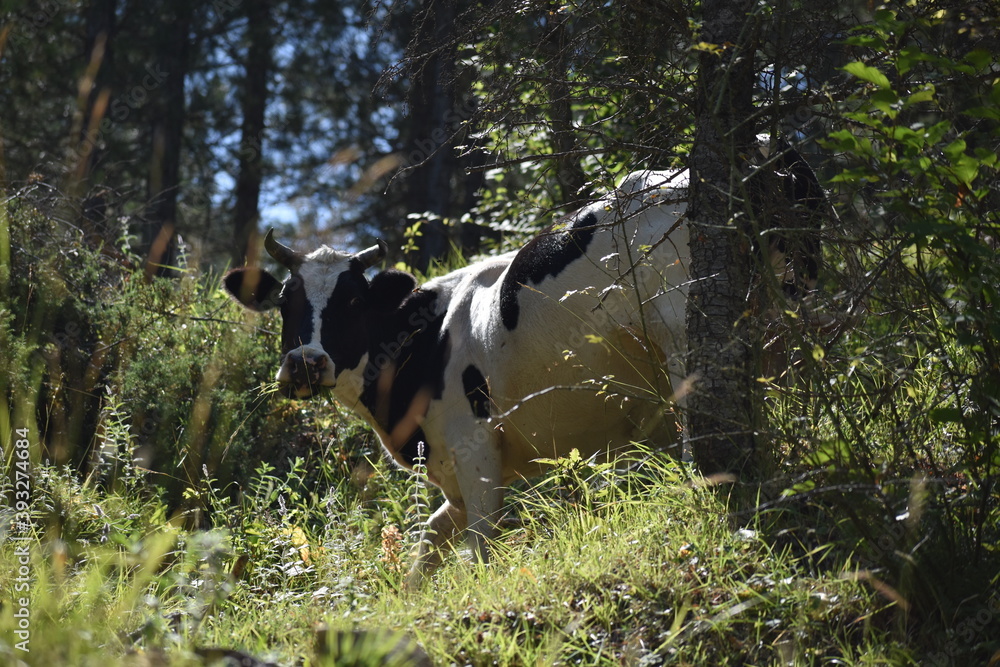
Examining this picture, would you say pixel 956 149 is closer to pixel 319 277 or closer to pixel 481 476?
pixel 481 476

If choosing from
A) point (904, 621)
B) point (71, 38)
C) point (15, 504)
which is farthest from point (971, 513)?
point (71, 38)

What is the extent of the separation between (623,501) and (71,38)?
15.8 metres

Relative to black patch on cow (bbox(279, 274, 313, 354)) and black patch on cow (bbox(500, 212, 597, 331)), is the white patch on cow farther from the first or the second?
black patch on cow (bbox(500, 212, 597, 331))

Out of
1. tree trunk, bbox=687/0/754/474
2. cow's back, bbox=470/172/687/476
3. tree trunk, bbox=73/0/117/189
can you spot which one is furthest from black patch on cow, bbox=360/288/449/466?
tree trunk, bbox=73/0/117/189

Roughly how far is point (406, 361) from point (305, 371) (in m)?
0.72

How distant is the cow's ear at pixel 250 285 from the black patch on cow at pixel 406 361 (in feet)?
2.81

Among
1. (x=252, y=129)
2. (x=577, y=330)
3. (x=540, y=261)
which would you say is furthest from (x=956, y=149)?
(x=252, y=129)

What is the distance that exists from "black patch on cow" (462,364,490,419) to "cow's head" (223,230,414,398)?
0.79 m

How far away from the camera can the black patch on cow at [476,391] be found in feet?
18.0

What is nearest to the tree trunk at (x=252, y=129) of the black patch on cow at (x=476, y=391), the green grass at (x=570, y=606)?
the black patch on cow at (x=476, y=391)

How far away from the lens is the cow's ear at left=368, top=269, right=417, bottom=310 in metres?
6.05

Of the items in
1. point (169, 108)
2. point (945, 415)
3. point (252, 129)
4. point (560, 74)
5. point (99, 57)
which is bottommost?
point (945, 415)

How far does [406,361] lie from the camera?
19.5 ft

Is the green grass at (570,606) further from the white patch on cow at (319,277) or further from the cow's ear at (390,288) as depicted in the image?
the cow's ear at (390,288)
